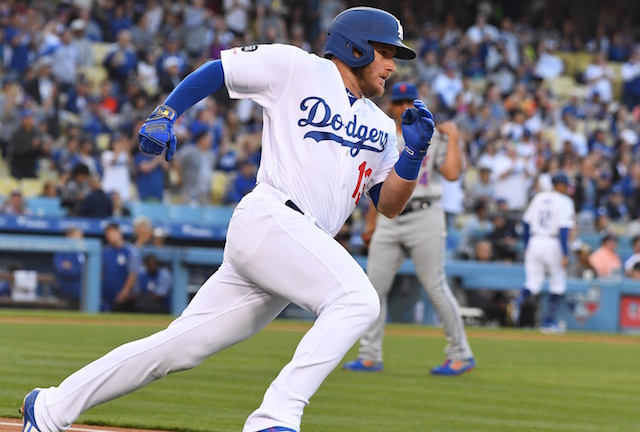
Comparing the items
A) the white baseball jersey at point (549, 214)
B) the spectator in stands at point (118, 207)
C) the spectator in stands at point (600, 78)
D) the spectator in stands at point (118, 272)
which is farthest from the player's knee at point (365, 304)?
the spectator in stands at point (600, 78)

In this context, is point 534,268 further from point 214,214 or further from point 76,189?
point 76,189

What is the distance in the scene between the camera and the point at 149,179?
59.9ft

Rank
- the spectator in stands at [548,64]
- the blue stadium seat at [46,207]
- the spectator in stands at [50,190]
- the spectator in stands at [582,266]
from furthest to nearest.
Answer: the spectator in stands at [548,64] < the spectator in stands at [582,266] < the spectator in stands at [50,190] < the blue stadium seat at [46,207]

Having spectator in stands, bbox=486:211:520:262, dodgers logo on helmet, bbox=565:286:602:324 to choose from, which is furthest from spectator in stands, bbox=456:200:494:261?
dodgers logo on helmet, bbox=565:286:602:324

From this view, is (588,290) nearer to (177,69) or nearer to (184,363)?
(177,69)

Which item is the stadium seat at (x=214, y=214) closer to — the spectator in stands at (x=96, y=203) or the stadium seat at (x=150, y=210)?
the stadium seat at (x=150, y=210)

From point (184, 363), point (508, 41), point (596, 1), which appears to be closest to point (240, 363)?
point (184, 363)

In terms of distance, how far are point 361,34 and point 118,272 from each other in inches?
448

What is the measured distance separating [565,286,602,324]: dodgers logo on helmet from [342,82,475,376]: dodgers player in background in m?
8.82

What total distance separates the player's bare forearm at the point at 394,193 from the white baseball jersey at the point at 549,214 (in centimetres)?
1173

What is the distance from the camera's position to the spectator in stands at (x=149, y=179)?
715 inches

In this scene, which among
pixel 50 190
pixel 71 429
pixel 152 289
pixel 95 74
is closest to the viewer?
pixel 71 429

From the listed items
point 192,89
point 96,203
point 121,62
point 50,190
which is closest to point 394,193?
point 192,89

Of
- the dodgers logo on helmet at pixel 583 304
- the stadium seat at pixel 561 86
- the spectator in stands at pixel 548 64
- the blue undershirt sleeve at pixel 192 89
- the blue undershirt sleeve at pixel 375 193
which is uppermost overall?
the spectator in stands at pixel 548 64
